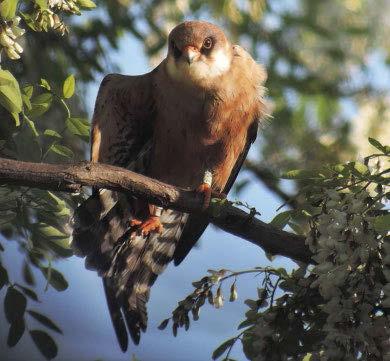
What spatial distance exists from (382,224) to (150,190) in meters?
0.72

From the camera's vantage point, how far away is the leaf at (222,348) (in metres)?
2.28

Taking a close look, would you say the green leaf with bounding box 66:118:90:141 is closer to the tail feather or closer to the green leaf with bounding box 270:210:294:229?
the green leaf with bounding box 270:210:294:229

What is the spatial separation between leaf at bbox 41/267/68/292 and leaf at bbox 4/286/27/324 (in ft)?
0.31

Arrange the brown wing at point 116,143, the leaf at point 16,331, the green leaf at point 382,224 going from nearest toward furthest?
1. the green leaf at point 382,224
2. the leaf at point 16,331
3. the brown wing at point 116,143

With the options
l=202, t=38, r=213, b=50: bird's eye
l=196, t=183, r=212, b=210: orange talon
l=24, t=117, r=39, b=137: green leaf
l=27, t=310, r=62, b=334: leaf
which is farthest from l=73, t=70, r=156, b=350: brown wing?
l=24, t=117, r=39, b=137: green leaf

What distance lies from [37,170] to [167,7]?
1.83 meters

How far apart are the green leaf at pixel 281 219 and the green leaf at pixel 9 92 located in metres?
0.76

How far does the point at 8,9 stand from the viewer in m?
1.94

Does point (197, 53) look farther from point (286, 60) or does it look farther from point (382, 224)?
point (382, 224)

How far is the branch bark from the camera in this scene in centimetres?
209

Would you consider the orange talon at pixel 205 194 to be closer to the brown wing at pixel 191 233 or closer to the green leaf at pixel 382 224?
the brown wing at pixel 191 233

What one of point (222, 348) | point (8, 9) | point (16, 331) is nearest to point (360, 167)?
point (222, 348)

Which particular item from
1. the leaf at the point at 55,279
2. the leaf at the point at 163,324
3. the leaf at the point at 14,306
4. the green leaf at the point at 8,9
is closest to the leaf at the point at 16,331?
the leaf at the point at 14,306

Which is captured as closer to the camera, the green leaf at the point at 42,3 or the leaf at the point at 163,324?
the green leaf at the point at 42,3
